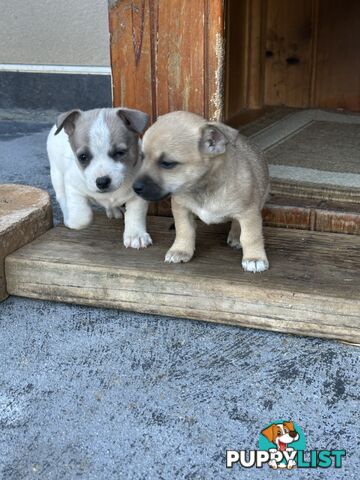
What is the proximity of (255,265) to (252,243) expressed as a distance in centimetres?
10

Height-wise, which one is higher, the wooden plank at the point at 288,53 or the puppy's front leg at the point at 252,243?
the wooden plank at the point at 288,53

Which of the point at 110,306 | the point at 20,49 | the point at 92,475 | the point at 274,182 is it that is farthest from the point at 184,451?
the point at 20,49

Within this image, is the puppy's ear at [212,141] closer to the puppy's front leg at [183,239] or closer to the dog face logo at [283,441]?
the puppy's front leg at [183,239]

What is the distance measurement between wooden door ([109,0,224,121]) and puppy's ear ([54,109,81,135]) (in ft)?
1.74

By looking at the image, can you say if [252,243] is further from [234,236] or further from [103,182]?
[103,182]

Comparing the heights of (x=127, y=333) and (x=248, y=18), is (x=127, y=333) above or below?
below

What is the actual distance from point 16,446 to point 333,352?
1231mm

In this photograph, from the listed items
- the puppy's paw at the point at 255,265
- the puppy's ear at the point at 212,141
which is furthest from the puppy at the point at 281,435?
the puppy's ear at the point at 212,141

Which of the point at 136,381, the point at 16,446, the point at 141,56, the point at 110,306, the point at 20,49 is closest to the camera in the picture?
the point at 16,446

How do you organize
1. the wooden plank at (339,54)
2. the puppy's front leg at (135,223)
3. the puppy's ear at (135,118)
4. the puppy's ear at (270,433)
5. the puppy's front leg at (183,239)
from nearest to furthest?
the puppy's ear at (270,433) → the puppy's front leg at (183,239) → the puppy's ear at (135,118) → the puppy's front leg at (135,223) → the wooden plank at (339,54)

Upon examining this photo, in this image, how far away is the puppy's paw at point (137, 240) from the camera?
2.93 meters

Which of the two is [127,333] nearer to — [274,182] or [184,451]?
[184,451]

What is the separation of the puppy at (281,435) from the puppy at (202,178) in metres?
0.83

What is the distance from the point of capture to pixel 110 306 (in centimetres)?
272
